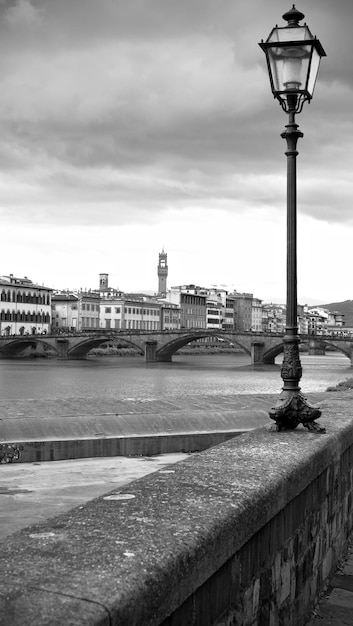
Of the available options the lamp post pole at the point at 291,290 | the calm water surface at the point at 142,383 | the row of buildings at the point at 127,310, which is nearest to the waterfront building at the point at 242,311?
the row of buildings at the point at 127,310

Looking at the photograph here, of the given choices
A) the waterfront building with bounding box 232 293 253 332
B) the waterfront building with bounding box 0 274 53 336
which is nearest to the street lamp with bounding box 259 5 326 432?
the waterfront building with bounding box 0 274 53 336

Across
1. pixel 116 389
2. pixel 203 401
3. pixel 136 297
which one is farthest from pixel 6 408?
pixel 136 297

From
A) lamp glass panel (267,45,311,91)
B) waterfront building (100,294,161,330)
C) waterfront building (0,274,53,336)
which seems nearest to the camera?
lamp glass panel (267,45,311,91)

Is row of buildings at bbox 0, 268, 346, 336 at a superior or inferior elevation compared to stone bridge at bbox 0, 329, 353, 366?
superior

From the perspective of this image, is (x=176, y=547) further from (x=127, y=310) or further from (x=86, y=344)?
(x=127, y=310)

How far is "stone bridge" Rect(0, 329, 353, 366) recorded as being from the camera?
2699 inches

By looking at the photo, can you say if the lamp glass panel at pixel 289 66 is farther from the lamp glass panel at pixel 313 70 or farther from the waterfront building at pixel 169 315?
the waterfront building at pixel 169 315

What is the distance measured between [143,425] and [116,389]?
28.9 m

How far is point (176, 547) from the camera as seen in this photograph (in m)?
2.16

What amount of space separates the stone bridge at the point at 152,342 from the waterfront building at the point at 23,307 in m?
12.3

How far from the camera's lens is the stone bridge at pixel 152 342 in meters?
68.6

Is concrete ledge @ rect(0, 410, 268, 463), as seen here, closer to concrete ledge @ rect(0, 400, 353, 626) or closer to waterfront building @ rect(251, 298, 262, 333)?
concrete ledge @ rect(0, 400, 353, 626)

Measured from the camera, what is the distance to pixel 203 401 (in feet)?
30.5

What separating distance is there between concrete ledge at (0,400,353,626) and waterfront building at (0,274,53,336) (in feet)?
279
